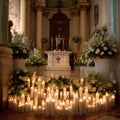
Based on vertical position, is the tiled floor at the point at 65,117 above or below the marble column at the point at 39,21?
below

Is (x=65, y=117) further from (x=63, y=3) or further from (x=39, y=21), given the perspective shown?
Answer: (x=63, y=3)

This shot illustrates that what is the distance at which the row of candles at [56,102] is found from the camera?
11.6 ft

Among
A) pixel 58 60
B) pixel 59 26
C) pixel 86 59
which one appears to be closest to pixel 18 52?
pixel 86 59

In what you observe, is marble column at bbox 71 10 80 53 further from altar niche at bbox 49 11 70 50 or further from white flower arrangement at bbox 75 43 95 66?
white flower arrangement at bbox 75 43 95 66

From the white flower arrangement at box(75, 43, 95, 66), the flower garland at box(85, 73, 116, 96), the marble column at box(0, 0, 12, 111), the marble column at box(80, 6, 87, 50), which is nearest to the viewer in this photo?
the marble column at box(0, 0, 12, 111)

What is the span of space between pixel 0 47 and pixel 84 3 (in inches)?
445

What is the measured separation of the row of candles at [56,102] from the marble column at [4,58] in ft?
0.57

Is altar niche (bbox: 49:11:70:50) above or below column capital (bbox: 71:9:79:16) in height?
below

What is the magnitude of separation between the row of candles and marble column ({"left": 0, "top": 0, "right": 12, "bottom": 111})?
0.57 feet

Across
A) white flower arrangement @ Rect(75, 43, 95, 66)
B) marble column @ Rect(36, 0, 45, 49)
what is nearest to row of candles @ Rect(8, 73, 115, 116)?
white flower arrangement @ Rect(75, 43, 95, 66)

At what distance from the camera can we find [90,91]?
428 cm

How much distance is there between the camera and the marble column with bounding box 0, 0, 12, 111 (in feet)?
13.1

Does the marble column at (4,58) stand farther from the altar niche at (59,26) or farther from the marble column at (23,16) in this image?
the altar niche at (59,26)

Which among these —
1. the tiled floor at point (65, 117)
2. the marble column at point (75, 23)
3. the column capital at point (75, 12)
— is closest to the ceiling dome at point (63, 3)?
the column capital at point (75, 12)
